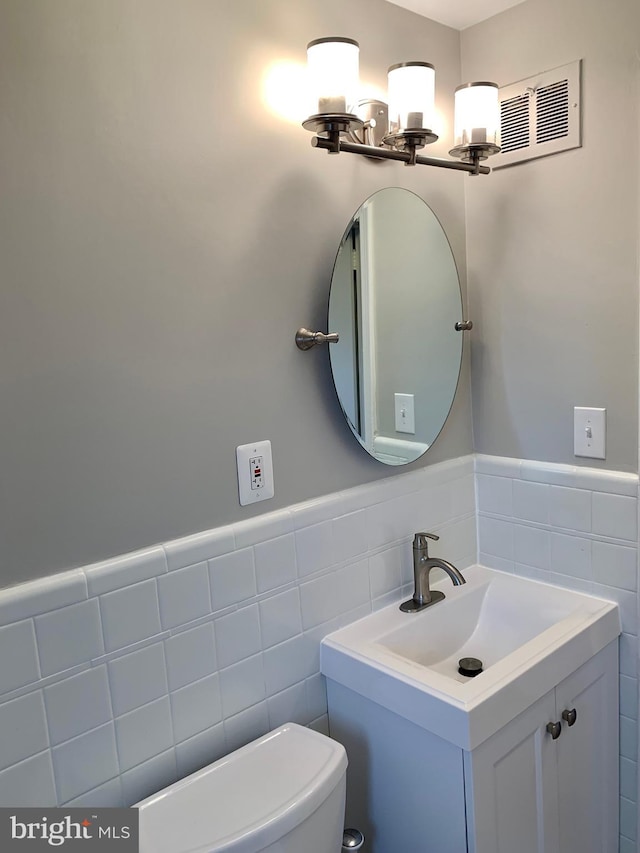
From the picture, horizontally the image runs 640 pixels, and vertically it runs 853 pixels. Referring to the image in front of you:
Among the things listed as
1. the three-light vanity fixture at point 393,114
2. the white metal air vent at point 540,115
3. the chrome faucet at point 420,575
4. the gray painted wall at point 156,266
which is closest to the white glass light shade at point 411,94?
the three-light vanity fixture at point 393,114

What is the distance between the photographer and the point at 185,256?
1261 mm

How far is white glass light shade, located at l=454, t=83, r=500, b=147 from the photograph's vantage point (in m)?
1.54

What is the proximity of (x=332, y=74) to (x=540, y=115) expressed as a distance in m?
0.60

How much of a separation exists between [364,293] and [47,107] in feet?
2.45

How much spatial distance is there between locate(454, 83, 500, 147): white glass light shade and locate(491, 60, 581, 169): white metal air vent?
120 millimetres

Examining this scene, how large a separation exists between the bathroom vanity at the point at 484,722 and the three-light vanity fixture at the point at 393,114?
107 cm

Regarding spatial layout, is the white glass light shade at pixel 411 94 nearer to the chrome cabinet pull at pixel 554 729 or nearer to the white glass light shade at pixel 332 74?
the white glass light shade at pixel 332 74

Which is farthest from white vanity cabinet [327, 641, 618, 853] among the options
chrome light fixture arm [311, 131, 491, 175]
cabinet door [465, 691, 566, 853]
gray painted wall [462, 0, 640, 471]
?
chrome light fixture arm [311, 131, 491, 175]

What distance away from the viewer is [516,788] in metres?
1.36

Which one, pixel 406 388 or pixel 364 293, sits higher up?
pixel 364 293

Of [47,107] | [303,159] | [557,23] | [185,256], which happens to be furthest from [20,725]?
[557,23]

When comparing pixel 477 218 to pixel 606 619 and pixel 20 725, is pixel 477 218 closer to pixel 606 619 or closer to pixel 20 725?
pixel 606 619

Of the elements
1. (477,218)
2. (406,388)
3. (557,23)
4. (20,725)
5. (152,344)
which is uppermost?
(557,23)

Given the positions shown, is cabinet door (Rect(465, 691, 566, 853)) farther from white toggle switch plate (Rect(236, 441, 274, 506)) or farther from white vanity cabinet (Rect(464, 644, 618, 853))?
white toggle switch plate (Rect(236, 441, 274, 506))
